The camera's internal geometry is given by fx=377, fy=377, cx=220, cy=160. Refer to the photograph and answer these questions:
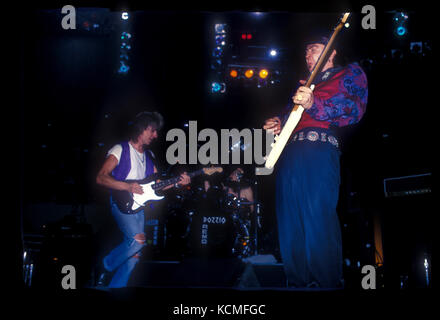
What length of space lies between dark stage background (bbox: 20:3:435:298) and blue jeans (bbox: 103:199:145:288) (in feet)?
1.65

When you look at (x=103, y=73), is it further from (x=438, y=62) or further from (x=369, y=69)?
(x=438, y=62)

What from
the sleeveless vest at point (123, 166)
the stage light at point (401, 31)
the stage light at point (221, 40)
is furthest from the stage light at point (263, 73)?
the sleeveless vest at point (123, 166)

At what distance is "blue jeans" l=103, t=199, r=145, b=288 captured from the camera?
3730mm

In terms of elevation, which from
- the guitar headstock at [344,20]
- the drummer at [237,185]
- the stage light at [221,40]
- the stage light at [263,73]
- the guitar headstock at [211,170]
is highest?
the stage light at [221,40]

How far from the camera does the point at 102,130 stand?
670 centimetres

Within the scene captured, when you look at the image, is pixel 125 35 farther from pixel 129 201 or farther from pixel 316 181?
pixel 316 181

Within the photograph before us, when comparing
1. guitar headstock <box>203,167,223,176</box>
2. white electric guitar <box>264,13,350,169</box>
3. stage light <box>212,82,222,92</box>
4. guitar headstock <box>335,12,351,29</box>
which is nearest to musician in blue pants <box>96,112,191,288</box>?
guitar headstock <box>203,167,223,176</box>

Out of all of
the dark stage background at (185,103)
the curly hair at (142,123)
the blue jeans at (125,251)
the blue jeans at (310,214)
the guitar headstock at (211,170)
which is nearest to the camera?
→ the blue jeans at (310,214)

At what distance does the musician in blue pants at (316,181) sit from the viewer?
9.11ft

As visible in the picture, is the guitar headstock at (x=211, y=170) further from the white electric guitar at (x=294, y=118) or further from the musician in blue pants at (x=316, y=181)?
the musician in blue pants at (x=316, y=181)

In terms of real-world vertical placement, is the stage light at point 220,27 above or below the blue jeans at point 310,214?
above

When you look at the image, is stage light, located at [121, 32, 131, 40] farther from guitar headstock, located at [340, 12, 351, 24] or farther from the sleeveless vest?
guitar headstock, located at [340, 12, 351, 24]

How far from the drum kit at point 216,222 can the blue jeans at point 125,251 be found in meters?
1.66
